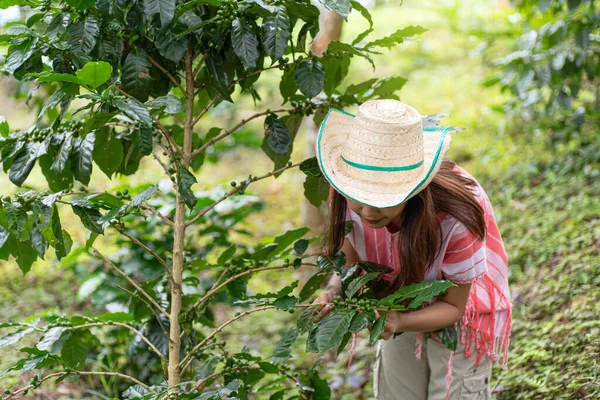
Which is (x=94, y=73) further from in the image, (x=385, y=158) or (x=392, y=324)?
(x=392, y=324)

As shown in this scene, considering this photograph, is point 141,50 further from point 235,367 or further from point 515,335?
point 515,335

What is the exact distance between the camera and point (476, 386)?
1822 millimetres

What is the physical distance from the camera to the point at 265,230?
448 cm

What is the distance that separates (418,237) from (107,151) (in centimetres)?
83

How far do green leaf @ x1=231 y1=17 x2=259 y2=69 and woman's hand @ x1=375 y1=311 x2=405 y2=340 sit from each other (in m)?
0.62

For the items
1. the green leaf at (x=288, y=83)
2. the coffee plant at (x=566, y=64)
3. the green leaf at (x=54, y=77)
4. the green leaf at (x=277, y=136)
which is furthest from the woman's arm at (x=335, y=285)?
the coffee plant at (x=566, y=64)

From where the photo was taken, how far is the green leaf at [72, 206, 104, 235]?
1.40 metres

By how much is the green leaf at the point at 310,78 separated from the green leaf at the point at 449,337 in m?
0.72

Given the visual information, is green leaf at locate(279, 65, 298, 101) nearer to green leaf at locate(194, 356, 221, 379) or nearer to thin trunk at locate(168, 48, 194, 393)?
thin trunk at locate(168, 48, 194, 393)

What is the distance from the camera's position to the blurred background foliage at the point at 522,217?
238cm

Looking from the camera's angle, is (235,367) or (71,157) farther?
(235,367)

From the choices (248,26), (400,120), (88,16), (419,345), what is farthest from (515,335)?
(88,16)

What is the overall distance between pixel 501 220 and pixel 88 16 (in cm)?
275

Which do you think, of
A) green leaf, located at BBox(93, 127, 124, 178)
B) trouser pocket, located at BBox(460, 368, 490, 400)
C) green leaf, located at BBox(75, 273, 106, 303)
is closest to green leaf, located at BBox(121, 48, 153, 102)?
green leaf, located at BBox(93, 127, 124, 178)
